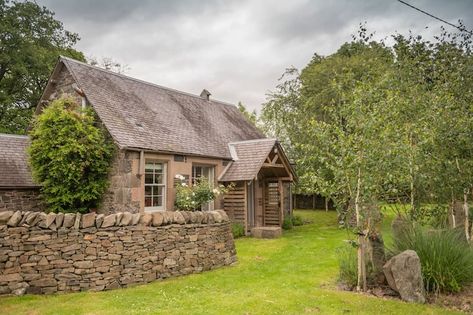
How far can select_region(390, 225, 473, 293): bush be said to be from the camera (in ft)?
24.0

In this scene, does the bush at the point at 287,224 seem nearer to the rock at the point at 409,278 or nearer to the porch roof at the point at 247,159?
the porch roof at the point at 247,159

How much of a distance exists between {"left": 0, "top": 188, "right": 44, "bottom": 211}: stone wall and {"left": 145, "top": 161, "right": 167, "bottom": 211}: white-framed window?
3.93 metres

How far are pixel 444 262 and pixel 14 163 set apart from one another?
1416 cm

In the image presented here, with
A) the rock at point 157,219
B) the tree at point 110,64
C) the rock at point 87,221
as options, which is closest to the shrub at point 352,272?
the rock at point 157,219

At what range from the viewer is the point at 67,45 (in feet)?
87.7

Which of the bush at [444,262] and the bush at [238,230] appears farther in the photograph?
the bush at [238,230]

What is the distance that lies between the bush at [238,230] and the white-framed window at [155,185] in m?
3.17

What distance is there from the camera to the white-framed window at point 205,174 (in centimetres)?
1603

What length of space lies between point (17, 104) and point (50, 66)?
382 centimetres

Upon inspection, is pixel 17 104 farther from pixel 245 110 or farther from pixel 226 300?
pixel 245 110

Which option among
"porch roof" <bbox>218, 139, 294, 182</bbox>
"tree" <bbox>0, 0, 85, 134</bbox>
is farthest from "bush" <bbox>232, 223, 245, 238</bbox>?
"tree" <bbox>0, 0, 85, 134</bbox>

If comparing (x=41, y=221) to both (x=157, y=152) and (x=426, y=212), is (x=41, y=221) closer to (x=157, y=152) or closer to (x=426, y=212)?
(x=157, y=152)

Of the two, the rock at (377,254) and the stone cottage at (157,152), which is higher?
the stone cottage at (157,152)

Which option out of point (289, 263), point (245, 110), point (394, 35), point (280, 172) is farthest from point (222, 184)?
point (245, 110)
